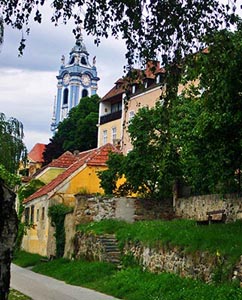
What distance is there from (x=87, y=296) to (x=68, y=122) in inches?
2492

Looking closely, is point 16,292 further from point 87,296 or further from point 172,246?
point 172,246

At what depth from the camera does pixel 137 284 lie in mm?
17469

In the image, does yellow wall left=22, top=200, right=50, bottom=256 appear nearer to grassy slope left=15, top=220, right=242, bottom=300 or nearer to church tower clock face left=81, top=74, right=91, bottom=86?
grassy slope left=15, top=220, right=242, bottom=300

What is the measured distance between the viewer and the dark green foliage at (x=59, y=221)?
1179 inches

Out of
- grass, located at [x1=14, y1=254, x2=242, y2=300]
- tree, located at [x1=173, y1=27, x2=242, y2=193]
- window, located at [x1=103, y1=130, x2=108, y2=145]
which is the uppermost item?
window, located at [x1=103, y1=130, x2=108, y2=145]

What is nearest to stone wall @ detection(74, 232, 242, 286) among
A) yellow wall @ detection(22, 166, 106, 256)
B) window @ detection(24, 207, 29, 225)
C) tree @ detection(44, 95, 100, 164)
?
yellow wall @ detection(22, 166, 106, 256)

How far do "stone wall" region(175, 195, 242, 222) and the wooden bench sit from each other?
0.51 feet

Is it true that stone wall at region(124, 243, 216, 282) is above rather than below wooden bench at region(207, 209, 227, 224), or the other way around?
below

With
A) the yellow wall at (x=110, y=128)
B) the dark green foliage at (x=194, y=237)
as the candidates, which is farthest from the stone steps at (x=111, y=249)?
the yellow wall at (x=110, y=128)

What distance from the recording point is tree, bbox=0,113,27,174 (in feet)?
98.1

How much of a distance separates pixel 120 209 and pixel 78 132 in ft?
156

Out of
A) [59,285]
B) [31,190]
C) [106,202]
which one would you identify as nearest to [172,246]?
[59,285]

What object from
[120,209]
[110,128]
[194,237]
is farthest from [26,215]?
[194,237]

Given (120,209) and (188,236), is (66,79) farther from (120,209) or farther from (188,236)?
(188,236)
